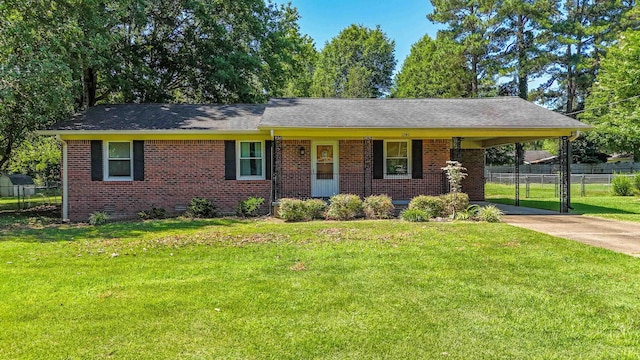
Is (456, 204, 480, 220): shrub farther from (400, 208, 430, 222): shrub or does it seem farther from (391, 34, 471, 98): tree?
(391, 34, 471, 98): tree

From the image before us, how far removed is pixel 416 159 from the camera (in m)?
13.5

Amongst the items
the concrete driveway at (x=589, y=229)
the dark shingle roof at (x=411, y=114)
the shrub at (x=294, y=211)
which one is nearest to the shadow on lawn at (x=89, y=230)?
the shrub at (x=294, y=211)

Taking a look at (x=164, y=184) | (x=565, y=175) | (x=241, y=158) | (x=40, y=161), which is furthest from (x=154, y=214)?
(x=40, y=161)

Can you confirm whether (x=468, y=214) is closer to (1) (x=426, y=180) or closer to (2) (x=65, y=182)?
(1) (x=426, y=180)

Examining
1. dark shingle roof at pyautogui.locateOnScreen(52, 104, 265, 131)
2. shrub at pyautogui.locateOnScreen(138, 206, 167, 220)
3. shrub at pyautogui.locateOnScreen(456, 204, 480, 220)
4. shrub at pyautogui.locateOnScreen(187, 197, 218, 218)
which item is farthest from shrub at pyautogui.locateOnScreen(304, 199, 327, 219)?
shrub at pyautogui.locateOnScreen(138, 206, 167, 220)

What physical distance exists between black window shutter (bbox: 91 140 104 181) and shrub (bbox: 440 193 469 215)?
10483 millimetres

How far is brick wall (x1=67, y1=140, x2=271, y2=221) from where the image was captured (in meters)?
12.2

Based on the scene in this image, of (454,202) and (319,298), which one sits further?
(454,202)

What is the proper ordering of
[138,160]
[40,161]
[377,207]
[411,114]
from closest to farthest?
[377,207] → [138,160] → [411,114] → [40,161]

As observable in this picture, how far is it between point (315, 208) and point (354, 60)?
37.0m

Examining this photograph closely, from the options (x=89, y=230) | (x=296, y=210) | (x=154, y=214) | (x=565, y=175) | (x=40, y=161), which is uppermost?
(x=40, y=161)

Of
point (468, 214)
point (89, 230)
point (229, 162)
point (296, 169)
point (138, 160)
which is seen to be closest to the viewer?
point (89, 230)

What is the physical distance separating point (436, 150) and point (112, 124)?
1073cm

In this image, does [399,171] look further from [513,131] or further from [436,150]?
[513,131]
